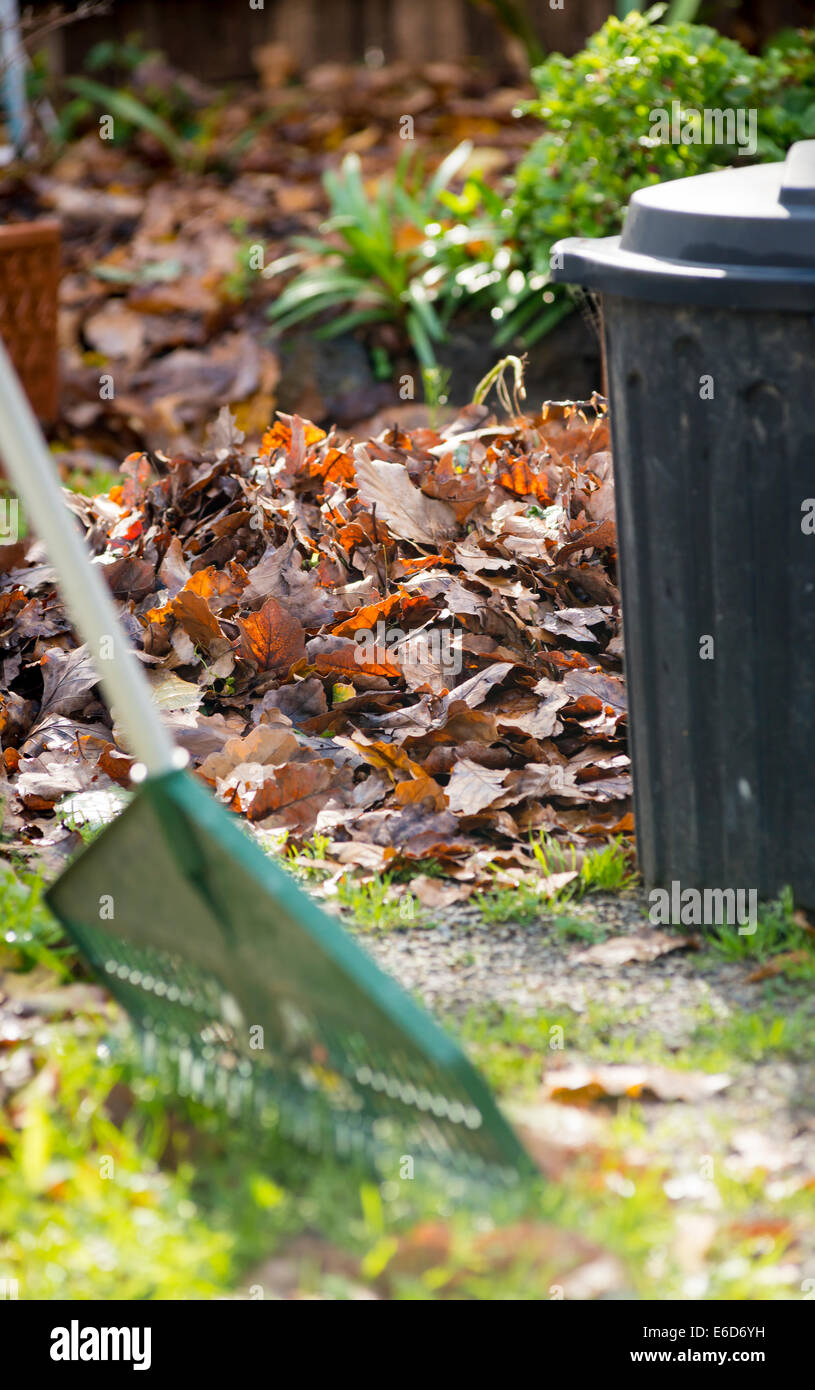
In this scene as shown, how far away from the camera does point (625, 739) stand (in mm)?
2918

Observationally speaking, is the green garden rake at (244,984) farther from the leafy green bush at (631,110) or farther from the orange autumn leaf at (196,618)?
the leafy green bush at (631,110)

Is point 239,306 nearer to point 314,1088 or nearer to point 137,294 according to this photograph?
point 137,294

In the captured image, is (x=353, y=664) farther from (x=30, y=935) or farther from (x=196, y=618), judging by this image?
(x=30, y=935)

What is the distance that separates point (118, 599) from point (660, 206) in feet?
6.06

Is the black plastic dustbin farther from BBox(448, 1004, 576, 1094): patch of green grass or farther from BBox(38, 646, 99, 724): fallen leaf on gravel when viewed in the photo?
BBox(38, 646, 99, 724): fallen leaf on gravel

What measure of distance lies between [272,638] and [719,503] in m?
1.26

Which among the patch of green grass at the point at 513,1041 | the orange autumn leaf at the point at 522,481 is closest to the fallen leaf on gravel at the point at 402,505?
the orange autumn leaf at the point at 522,481

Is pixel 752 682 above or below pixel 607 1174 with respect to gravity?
above

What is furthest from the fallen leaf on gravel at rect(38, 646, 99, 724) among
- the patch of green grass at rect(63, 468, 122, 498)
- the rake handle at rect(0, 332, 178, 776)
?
the patch of green grass at rect(63, 468, 122, 498)

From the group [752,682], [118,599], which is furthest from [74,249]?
[752,682]

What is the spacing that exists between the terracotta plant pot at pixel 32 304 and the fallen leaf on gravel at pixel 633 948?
14.2 feet

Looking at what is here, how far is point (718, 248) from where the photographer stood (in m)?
2.02

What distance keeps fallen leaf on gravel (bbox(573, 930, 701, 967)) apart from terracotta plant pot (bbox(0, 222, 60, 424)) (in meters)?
4.34

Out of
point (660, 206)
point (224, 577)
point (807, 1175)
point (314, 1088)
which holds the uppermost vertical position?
point (660, 206)
